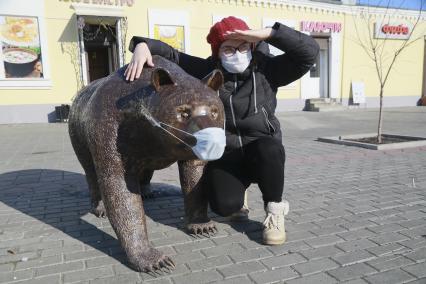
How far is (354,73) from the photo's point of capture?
59.3ft

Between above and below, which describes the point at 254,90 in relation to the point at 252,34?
below

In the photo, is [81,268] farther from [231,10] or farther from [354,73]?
[354,73]

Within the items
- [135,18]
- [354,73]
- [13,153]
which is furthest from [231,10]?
[13,153]

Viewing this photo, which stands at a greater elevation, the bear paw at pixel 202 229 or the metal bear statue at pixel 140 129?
the metal bear statue at pixel 140 129

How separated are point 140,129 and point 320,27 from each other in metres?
16.2

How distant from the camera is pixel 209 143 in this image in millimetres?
2098

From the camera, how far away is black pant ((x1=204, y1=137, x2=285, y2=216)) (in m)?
2.79

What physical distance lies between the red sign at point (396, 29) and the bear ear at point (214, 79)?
18.7 meters

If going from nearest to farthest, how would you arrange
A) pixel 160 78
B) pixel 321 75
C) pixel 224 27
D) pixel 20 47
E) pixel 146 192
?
pixel 160 78 → pixel 224 27 → pixel 146 192 → pixel 20 47 → pixel 321 75

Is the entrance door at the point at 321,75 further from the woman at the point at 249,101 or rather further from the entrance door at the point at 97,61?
the woman at the point at 249,101

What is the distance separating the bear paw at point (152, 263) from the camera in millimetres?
2365

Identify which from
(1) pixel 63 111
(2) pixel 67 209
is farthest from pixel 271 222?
(1) pixel 63 111

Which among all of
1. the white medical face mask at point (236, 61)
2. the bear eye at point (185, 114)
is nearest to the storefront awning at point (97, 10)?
the white medical face mask at point (236, 61)

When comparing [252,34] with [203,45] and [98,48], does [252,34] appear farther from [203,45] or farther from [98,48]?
[98,48]
